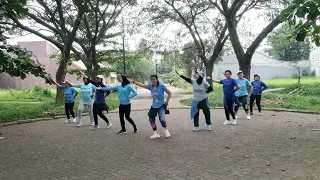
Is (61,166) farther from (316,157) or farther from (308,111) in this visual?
(308,111)

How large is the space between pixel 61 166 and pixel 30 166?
0.57m

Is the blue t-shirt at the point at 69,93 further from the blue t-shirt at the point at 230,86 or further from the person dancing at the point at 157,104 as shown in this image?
the blue t-shirt at the point at 230,86

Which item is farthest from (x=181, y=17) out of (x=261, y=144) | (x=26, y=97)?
(x=261, y=144)

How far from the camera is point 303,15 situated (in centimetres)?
360

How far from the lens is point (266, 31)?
16688 mm

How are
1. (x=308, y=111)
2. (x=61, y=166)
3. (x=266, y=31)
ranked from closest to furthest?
(x=61, y=166) → (x=308, y=111) → (x=266, y=31)

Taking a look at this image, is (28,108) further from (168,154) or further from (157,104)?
(168,154)

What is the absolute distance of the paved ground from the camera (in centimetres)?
505

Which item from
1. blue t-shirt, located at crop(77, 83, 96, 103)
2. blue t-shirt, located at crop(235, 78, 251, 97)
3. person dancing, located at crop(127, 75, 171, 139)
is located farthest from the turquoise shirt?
blue t-shirt, located at crop(235, 78, 251, 97)

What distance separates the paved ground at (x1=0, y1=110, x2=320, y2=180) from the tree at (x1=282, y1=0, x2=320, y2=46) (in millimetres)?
2100

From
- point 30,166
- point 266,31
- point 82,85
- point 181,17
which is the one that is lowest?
point 30,166

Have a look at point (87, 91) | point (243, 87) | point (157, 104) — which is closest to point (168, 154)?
point (157, 104)

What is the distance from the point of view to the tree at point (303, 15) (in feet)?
11.5

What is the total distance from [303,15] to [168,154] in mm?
3624
